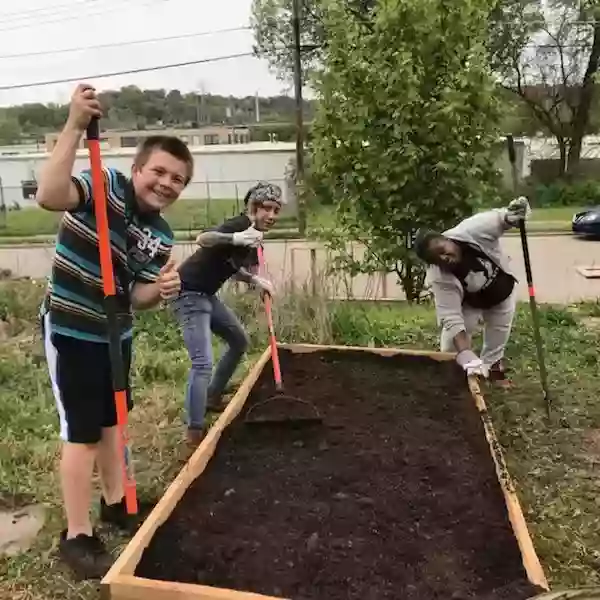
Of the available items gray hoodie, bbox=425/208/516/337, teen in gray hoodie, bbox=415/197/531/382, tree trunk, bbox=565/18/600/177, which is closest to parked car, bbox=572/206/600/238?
tree trunk, bbox=565/18/600/177

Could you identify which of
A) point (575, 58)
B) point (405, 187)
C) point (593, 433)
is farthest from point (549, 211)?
point (593, 433)

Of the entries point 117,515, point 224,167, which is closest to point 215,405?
point 117,515

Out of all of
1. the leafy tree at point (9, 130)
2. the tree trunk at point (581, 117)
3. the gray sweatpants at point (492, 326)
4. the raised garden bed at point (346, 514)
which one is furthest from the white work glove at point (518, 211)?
the tree trunk at point (581, 117)

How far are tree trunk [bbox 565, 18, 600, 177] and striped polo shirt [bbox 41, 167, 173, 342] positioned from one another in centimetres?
2348

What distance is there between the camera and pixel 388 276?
32.3 feet

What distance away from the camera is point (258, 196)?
12.7ft

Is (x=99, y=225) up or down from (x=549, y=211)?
up

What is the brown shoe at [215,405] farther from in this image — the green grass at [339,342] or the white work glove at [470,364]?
the white work glove at [470,364]

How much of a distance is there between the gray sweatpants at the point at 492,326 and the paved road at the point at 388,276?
5.60ft

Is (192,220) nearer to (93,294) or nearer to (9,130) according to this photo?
(9,130)

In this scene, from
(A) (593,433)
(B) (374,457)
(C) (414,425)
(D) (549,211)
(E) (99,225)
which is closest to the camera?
(E) (99,225)

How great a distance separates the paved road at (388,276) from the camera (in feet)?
23.1

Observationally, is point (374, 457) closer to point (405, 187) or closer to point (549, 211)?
point (405, 187)

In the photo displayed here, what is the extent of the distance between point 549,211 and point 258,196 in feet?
62.1
